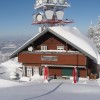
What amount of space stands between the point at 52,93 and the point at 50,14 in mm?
20188

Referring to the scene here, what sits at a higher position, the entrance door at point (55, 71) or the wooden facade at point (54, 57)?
the wooden facade at point (54, 57)

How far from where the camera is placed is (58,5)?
41.5 metres

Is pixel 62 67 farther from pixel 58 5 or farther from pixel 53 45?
pixel 58 5

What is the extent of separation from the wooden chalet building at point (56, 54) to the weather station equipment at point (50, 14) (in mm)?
5324

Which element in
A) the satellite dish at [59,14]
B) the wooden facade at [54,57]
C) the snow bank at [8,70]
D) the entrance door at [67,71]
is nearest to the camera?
the wooden facade at [54,57]

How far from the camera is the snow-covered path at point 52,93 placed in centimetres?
1847

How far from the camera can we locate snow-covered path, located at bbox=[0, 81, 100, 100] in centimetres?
1847

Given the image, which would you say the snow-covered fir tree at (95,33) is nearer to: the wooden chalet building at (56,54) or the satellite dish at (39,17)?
the satellite dish at (39,17)

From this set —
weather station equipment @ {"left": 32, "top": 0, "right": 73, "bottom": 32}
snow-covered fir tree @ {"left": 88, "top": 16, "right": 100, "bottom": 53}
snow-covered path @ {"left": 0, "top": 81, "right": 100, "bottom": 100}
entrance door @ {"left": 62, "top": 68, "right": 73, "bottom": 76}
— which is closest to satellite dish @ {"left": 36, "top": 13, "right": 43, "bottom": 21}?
weather station equipment @ {"left": 32, "top": 0, "right": 73, "bottom": 32}

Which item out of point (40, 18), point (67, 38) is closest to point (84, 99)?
point (67, 38)

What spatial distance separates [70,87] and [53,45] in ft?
35.9

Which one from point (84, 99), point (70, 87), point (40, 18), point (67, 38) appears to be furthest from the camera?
point (40, 18)

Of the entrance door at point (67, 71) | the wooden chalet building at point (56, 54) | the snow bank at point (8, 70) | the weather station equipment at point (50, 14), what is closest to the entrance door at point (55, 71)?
the wooden chalet building at point (56, 54)

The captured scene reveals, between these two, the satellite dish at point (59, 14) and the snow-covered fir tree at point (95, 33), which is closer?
the satellite dish at point (59, 14)
